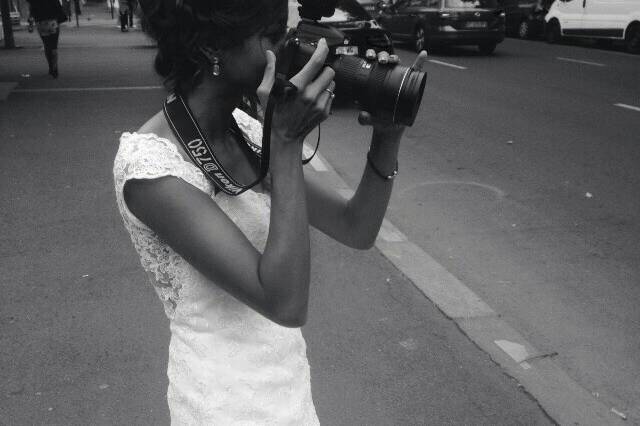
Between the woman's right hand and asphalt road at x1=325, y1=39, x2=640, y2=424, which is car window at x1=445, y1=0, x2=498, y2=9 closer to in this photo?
asphalt road at x1=325, y1=39, x2=640, y2=424

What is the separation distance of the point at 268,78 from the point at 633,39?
1627cm

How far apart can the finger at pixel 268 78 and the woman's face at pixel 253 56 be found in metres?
0.06

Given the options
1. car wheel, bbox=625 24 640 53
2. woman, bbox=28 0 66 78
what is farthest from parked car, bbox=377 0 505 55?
woman, bbox=28 0 66 78

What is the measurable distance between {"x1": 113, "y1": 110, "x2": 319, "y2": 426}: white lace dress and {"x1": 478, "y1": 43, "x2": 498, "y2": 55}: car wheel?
48.1 feet

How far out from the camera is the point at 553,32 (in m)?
17.8

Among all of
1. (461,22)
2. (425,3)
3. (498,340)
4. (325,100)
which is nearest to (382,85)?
(325,100)

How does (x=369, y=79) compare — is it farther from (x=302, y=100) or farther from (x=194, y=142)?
(x=194, y=142)

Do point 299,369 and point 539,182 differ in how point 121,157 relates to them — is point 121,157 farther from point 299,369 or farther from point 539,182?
point 539,182

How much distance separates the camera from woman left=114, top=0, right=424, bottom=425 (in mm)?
1073

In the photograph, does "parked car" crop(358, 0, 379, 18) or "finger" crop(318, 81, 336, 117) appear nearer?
"finger" crop(318, 81, 336, 117)

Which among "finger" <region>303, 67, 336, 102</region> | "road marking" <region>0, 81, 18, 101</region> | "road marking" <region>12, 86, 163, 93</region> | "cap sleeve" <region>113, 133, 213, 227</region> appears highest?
"finger" <region>303, 67, 336, 102</region>

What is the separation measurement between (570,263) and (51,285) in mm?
3039

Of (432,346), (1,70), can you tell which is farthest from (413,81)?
(1,70)

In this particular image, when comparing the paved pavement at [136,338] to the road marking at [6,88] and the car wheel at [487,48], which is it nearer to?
the road marking at [6,88]
